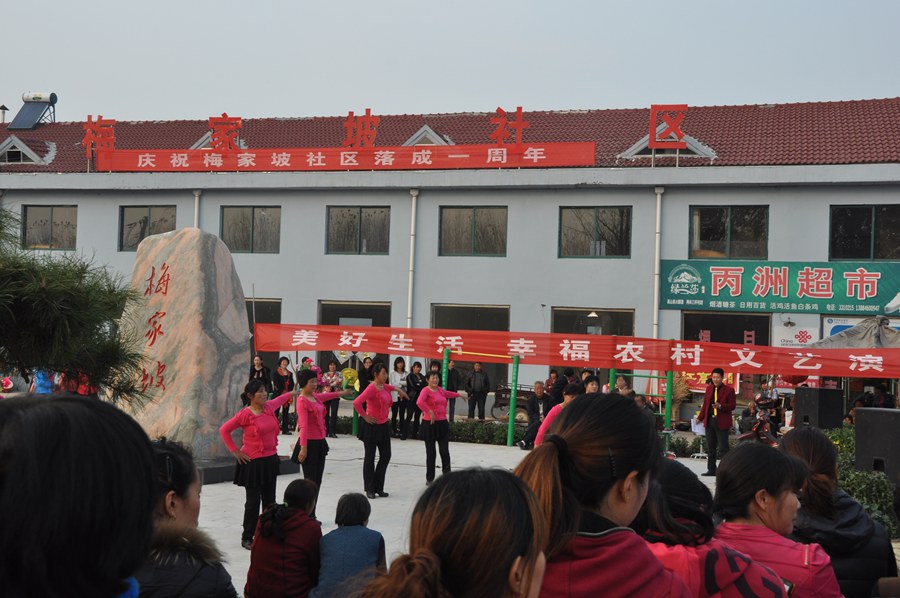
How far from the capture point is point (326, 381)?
19812mm

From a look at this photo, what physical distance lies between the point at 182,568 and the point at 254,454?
5973 millimetres

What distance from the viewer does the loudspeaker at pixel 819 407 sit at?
1295 centimetres

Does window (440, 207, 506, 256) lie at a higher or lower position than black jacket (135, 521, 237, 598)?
higher

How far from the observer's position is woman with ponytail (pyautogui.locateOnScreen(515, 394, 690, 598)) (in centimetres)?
230

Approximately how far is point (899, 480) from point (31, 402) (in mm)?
8783

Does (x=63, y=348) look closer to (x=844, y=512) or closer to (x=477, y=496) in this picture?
(x=477, y=496)

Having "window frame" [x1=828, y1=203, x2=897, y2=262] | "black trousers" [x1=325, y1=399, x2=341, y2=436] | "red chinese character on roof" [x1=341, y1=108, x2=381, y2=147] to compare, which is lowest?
"black trousers" [x1=325, y1=399, x2=341, y2=436]

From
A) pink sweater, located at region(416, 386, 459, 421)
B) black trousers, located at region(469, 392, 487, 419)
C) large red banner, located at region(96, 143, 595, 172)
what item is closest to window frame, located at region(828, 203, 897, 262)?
large red banner, located at region(96, 143, 595, 172)

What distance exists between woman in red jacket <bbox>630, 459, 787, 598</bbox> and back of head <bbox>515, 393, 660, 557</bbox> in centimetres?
21

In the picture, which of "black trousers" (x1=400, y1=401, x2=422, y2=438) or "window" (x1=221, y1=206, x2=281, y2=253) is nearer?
"black trousers" (x1=400, y1=401, x2=422, y2=438)

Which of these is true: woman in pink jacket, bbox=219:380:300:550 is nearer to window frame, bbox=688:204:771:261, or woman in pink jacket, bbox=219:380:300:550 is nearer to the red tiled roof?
window frame, bbox=688:204:771:261

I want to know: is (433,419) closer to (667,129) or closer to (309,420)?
(309,420)

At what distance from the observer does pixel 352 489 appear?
12320 mm

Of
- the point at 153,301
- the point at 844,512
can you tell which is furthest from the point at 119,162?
the point at 844,512
